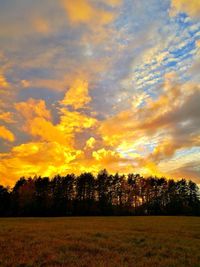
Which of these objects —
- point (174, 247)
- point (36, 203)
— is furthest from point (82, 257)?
point (36, 203)

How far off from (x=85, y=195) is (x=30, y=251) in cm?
10713

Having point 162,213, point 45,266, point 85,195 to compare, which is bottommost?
point 45,266

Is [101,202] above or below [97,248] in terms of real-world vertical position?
above

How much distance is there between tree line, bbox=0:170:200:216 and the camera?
106 meters

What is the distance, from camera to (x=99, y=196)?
120562 millimetres

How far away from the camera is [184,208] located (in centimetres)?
11512

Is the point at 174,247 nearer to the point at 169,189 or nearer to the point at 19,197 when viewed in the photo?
the point at 19,197

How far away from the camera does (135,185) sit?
424ft

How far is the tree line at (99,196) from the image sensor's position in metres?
106

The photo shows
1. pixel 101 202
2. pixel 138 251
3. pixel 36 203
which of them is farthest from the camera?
pixel 101 202

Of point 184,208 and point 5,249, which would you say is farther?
point 184,208

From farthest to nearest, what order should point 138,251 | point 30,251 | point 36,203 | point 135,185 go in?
point 135,185 → point 36,203 → point 138,251 → point 30,251

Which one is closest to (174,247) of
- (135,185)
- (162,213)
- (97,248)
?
(97,248)

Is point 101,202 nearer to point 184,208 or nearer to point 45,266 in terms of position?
point 184,208
